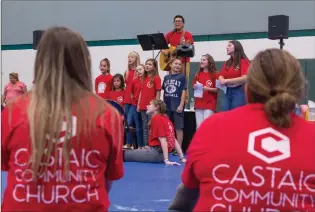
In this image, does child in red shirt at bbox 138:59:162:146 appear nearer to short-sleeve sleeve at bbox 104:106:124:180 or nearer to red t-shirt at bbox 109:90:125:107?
red t-shirt at bbox 109:90:125:107

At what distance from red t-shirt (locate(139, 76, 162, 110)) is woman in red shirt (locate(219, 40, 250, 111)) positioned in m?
1.25

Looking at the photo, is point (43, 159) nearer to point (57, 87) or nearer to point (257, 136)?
point (57, 87)

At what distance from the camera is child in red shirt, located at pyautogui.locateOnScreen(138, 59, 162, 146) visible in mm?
7012

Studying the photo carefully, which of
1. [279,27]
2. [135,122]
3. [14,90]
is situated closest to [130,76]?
[135,122]

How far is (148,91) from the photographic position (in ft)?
23.1

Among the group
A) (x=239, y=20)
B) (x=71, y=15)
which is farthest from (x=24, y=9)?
(x=239, y=20)

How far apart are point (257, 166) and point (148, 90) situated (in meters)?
5.62

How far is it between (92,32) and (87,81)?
10.6 m

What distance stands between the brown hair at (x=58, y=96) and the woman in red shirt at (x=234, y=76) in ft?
14.6

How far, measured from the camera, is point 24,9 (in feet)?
41.5

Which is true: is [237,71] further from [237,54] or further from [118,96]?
[118,96]

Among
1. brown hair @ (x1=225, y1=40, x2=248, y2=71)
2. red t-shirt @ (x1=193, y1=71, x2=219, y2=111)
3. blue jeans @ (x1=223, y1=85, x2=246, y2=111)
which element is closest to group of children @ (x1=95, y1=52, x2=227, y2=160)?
red t-shirt @ (x1=193, y1=71, x2=219, y2=111)

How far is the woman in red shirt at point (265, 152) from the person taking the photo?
147 cm

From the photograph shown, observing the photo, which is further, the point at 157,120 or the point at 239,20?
the point at 239,20
